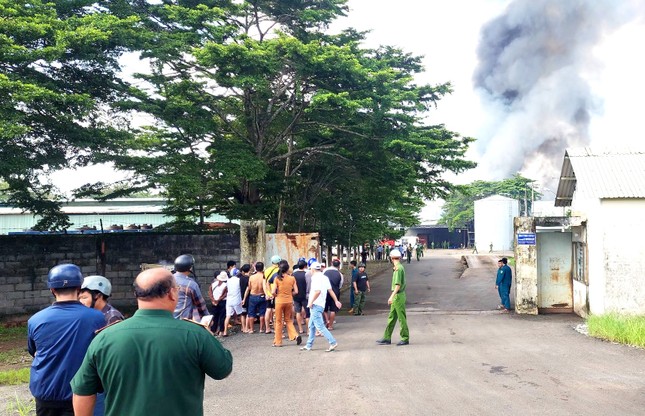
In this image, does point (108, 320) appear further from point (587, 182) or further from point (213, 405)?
point (587, 182)

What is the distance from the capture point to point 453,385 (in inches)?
338

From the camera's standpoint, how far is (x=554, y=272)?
18.0 metres

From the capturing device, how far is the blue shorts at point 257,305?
14062mm

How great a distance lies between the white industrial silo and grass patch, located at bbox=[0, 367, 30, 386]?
61846 millimetres

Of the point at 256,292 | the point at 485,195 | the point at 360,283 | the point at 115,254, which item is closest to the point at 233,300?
the point at 256,292

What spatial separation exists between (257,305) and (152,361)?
1098 cm

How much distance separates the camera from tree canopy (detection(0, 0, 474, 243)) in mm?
18141

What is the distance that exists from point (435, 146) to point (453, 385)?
13370 millimetres

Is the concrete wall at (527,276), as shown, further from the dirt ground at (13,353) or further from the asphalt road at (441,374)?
the dirt ground at (13,353)

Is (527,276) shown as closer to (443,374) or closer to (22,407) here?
(443,374)

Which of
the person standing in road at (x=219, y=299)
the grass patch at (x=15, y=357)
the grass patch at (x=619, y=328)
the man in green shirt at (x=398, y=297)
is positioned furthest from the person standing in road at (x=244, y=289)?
the grass patch at (x=619, y=328)

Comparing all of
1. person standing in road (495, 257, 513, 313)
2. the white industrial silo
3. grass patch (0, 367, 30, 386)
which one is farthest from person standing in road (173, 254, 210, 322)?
the white industrial silo

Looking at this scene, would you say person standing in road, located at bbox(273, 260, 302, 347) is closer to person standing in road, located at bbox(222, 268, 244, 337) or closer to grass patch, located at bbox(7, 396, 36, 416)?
person standing in road, located at bbox(222, 268, 244, 337)

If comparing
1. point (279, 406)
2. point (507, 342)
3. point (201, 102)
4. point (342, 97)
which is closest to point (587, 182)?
point (507, 342)
